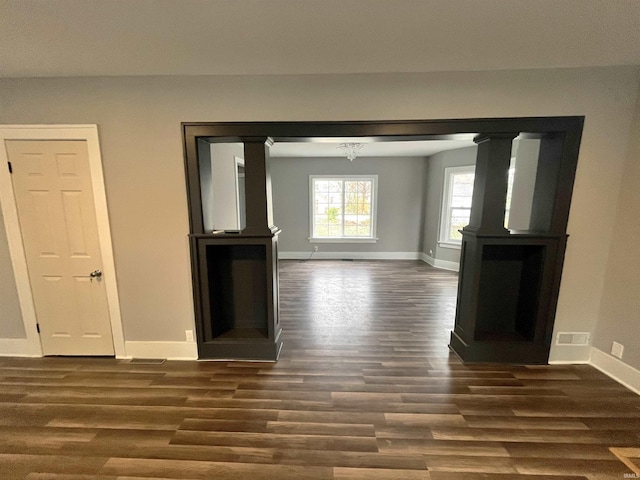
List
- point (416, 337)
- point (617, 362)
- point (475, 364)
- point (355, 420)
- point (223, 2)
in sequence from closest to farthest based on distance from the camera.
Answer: point (223, 2) < point (355, 420) < point (617, 362) < point (475, 364) < point (416, 337)

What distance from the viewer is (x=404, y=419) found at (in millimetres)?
1840

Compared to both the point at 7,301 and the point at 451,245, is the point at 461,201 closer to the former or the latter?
the point at 451,245

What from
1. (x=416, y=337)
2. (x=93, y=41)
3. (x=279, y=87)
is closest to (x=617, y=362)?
(x=416, y=337)

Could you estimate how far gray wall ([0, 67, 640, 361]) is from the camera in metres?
2.13

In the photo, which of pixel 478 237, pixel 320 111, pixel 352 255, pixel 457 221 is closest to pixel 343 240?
pixel 352 255

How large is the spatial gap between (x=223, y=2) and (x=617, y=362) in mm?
4034

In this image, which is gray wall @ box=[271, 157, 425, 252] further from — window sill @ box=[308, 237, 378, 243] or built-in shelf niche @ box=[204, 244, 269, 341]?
built-in shelf niche @ box=[204, 244, 269, 341]

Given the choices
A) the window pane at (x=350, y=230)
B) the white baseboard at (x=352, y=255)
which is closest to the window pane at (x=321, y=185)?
the window pane at (x=350, y=230)

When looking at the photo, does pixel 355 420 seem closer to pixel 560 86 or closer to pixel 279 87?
pixel 279 87

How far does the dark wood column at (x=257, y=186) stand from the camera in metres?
2.33

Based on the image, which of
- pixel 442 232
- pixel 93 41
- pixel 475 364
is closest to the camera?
pixel 93 41

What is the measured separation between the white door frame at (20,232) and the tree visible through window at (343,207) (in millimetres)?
4914

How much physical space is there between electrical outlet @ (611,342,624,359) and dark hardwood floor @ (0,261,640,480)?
23cm

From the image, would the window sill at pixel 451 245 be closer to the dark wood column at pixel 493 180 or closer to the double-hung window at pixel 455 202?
the double-hung window at pixel 455 202
